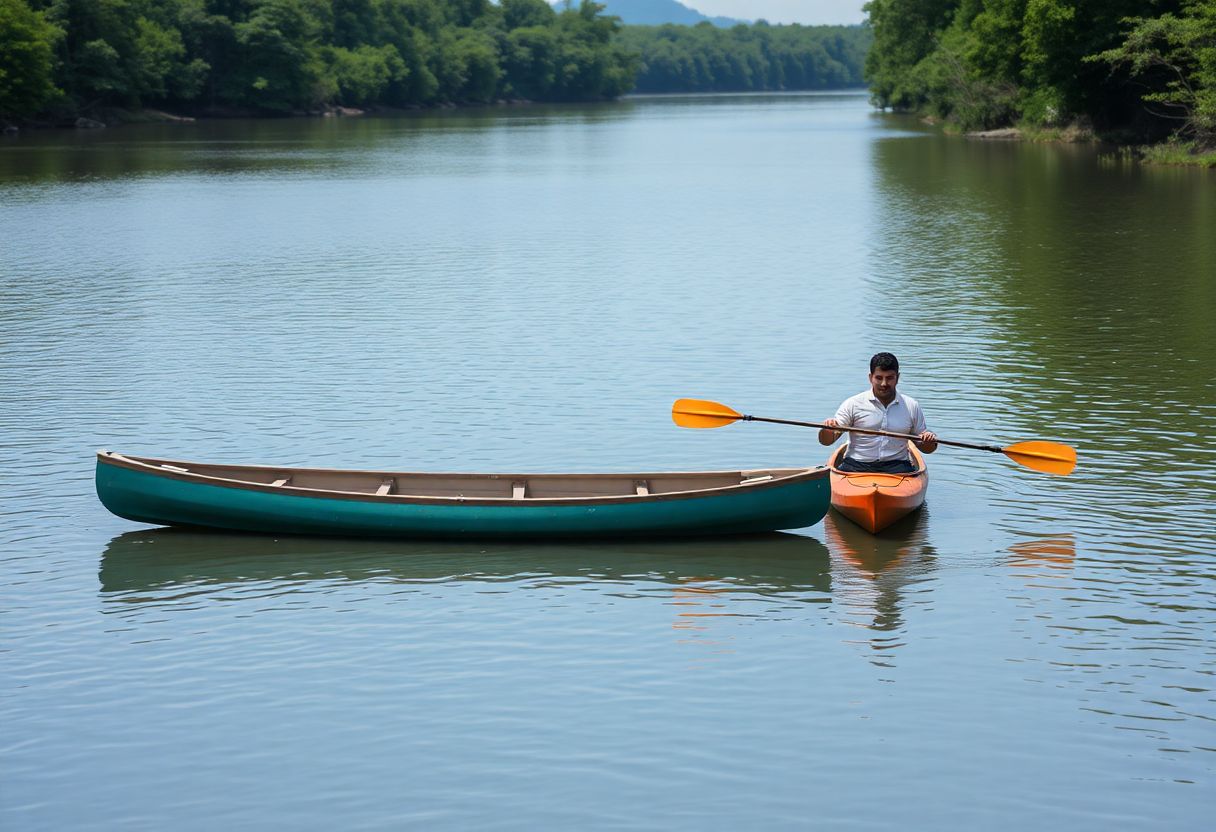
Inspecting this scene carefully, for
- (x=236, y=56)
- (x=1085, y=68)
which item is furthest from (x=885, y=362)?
(x=236, y=56)

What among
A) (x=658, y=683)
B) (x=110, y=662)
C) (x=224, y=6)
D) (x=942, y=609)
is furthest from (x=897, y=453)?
(x=224, y=6)

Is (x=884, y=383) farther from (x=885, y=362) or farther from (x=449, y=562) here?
(x=449, y=562)

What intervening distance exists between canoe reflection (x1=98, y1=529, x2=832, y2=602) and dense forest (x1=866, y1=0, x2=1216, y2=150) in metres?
40.8

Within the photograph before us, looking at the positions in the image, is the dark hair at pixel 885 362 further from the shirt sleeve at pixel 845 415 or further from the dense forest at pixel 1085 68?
the dense forest at pixel 1085 68

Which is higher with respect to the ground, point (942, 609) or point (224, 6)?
point (224, 6)

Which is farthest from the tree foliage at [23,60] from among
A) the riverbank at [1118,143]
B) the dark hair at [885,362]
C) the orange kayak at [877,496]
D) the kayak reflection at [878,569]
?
the kayak reflection at [878,569]

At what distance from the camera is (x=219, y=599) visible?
541 inches

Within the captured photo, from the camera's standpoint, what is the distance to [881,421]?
1562 centimetres

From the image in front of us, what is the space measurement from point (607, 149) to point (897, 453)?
73.7 metres

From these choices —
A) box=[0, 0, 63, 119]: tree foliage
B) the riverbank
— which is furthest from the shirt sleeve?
box=[0, 0, 63, 119]: tree foliage

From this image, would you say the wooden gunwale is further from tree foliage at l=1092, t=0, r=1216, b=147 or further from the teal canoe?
tree foliage at l=1092, t=0, r=1216, b=147

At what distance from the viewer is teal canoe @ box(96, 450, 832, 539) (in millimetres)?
14617

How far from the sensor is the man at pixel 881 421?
15492mm

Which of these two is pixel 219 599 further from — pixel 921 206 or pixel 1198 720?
pixel 921 206
